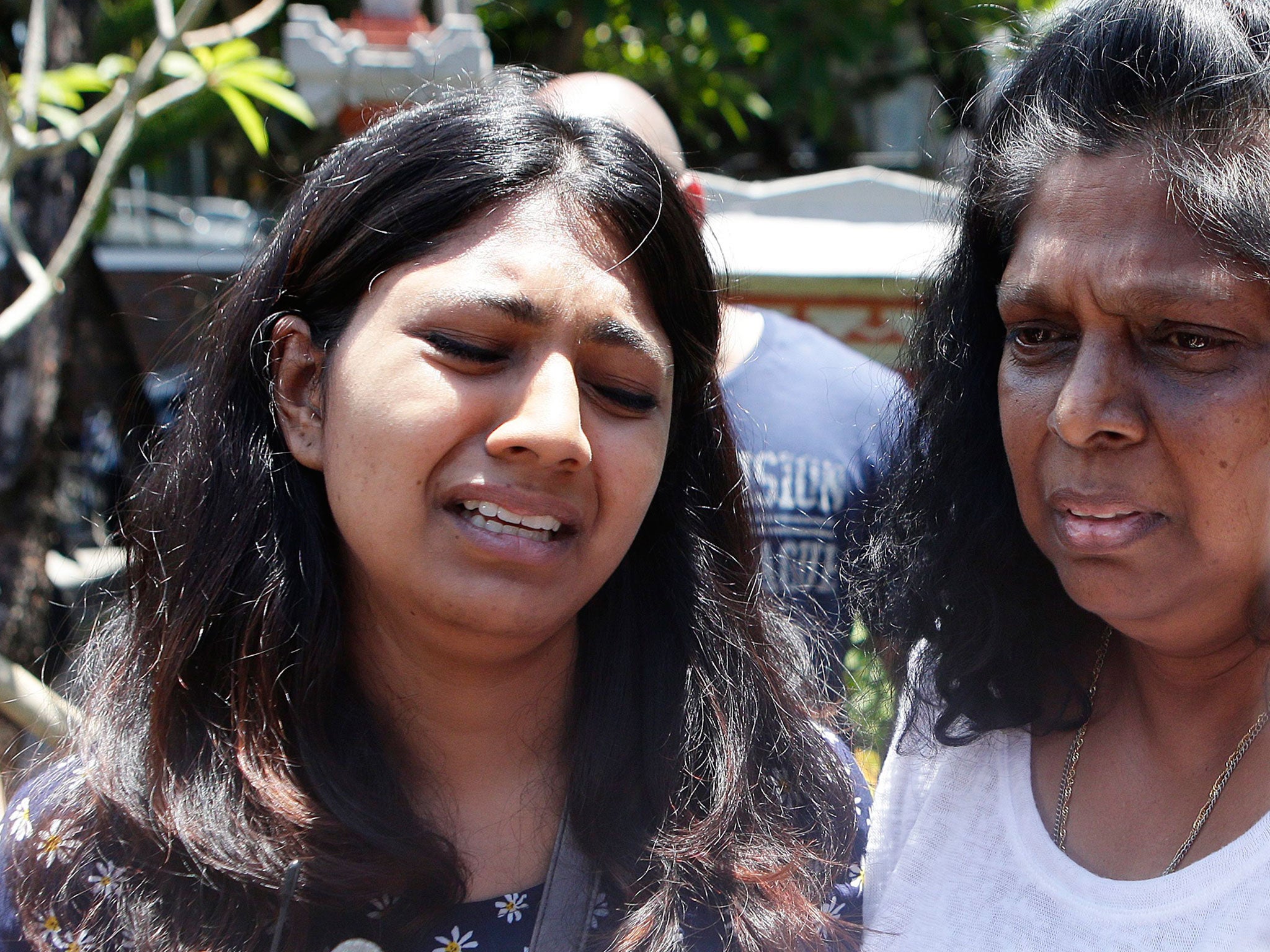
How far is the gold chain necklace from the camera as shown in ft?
4.89

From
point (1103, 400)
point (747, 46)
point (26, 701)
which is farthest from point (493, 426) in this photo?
point (747, 46)

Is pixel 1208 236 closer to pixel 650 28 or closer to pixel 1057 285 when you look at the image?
pixel 1057 285

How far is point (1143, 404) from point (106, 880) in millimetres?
1363

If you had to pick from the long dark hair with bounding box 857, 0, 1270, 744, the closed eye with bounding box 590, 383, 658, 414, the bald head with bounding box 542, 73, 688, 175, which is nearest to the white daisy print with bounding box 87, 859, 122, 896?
the closed eye with bounding box 590, 383, 658, 414

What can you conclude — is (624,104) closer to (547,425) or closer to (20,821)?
(547,425)

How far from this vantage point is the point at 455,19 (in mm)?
3887

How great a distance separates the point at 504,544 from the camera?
1.57 meters

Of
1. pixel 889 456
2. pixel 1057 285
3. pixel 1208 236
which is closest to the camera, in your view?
pixel 1208 236

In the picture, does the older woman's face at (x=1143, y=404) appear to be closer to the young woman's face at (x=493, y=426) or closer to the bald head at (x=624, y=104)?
the young woman's face at (x=493, y=426)

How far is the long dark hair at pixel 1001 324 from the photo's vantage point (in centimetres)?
137

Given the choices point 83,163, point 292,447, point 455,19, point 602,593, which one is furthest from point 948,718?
point 83,163

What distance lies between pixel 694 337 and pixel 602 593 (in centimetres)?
40

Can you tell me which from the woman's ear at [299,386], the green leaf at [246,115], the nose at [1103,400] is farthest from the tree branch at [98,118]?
the nose at [1103,400]

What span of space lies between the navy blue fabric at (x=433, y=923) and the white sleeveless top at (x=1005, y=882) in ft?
0.93
